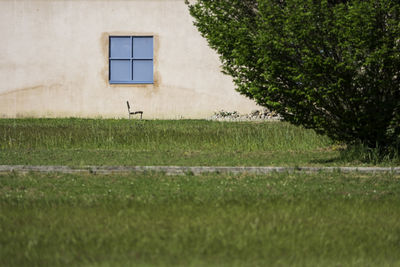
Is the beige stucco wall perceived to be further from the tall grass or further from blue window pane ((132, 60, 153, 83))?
the tall grass

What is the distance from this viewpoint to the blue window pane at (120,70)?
2580 cm

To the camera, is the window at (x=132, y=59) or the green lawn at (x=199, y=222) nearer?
the green lawn at (x=199, y=222)

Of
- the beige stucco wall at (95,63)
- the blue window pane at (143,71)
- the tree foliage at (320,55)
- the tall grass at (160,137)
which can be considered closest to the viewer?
the tree foliage at (320,55)

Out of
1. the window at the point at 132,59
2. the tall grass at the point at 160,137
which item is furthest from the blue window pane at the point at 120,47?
the tall grass at the point at 160,137

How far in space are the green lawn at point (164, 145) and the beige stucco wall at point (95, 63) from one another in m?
2.51

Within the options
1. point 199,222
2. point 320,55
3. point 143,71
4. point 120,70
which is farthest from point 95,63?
point 199,222

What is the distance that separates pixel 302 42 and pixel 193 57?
13803mm

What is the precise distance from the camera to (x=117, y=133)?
19625mm

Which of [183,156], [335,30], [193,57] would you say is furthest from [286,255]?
[193,57]

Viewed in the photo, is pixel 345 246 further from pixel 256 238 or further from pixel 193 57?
pixel 193 57

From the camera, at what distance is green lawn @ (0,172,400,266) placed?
5.79 metres

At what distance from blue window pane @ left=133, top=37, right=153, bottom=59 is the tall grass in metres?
4.74

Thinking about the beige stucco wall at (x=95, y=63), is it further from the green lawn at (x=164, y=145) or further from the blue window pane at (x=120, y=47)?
the green lawn at (x=164, y=145)

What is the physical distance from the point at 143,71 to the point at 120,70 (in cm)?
101
